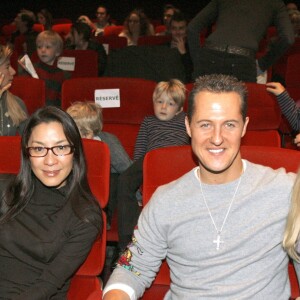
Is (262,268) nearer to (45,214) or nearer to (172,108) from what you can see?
(45,214)

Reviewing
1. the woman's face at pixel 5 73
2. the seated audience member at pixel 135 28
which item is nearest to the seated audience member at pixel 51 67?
the woman's face at pixel 5 73

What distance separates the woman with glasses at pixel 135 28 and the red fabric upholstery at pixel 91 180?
5.37 meters

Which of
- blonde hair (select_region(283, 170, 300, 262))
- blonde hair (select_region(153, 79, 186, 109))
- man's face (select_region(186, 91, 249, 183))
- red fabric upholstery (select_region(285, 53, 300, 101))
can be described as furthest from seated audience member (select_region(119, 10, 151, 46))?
blonde hair (select_region(283, 170, 300, 262))

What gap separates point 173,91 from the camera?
12.5ft

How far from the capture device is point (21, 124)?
3682 millimetres

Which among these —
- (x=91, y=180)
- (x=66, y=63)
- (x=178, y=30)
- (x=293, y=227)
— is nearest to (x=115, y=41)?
(x=178, y=30)

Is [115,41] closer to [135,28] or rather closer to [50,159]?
[135,28]

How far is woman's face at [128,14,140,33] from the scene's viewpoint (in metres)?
7.97

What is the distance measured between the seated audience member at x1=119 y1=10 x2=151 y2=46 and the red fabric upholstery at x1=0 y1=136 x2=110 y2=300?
5.37m

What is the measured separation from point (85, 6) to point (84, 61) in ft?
28.3

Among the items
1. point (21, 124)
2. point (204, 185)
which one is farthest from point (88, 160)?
point (21, 124)

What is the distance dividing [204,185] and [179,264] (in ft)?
0.93

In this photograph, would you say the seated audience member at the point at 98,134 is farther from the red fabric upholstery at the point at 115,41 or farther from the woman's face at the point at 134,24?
the woman's face at the point at 134,24

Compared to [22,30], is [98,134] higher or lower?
lower
